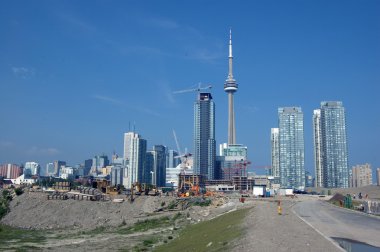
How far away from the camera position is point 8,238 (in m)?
63.7

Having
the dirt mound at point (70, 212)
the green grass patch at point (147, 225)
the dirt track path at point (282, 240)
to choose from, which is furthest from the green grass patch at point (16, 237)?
the dirt track path at point (282, 240)

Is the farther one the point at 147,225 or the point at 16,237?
the point at 147,225

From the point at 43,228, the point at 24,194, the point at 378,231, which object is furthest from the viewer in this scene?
the point at 24,194

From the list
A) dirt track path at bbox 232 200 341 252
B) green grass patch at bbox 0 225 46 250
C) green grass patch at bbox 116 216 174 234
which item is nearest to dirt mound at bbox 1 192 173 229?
green grass patch at bbox 116 216 174 234

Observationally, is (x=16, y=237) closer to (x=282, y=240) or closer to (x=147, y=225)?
(x=147, y=225)

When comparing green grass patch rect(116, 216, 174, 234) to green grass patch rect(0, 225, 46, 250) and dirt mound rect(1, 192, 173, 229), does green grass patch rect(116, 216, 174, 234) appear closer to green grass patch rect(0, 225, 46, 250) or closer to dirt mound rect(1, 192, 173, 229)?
dirt mound rect(1, 192, 173, 229)

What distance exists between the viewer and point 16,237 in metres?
65.0

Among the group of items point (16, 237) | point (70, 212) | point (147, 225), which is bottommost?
point (16, 237)

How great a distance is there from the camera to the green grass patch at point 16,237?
58.3 m

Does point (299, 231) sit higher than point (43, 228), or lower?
higher

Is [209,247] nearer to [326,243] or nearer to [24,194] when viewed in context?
[326,243]

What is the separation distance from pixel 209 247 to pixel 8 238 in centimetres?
4442

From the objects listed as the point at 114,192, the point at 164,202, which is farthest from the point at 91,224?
the point at 114,192

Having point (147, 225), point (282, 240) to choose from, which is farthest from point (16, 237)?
point (282, 240)
